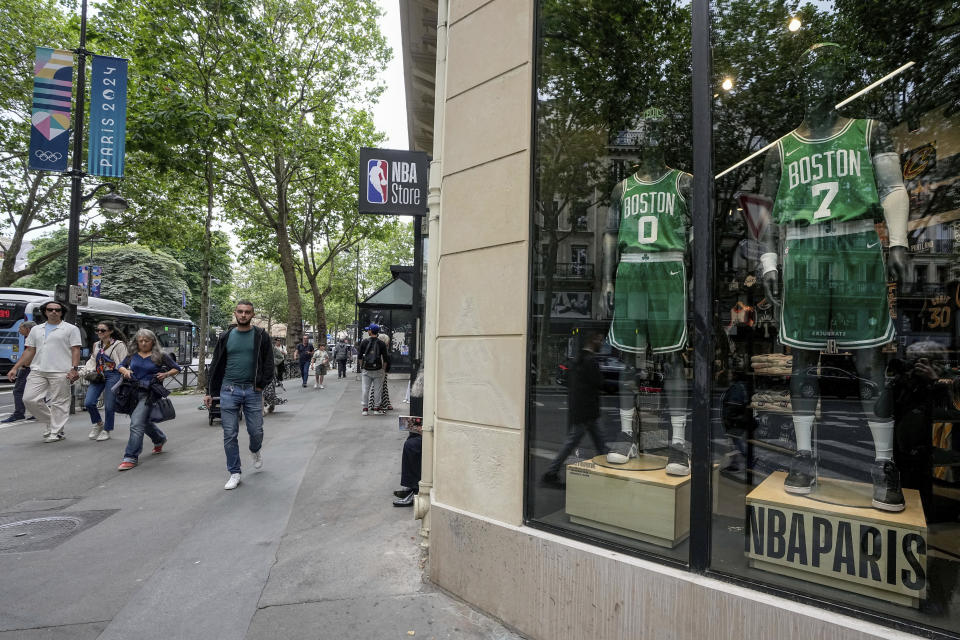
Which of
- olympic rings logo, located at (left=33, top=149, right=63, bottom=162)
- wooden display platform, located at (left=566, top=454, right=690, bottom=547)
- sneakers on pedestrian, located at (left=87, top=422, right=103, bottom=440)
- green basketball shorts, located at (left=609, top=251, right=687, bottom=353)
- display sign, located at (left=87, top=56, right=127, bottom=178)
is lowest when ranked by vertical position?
sneakers on pedestrian, located at (left=87, top=422, right=103, bottom=440)

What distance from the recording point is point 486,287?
10.5ft

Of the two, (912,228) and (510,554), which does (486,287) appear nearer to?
(510,554)

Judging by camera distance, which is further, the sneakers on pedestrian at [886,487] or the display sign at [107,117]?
the display sign at [107,117]

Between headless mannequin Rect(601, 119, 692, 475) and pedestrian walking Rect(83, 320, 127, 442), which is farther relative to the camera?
pedestrian walking Rect(83, 320, 127, 442)

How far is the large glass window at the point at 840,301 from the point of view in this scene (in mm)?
2158

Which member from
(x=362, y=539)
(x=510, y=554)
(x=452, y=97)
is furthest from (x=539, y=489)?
(x=452, y=97)

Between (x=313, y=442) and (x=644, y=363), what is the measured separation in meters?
6.53

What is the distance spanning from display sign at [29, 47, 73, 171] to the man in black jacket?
325 inches

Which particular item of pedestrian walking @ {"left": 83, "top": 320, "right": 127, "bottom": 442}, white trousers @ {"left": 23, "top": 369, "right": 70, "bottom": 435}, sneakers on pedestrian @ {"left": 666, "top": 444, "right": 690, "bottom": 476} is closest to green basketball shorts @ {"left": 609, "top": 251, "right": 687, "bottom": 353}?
sneakers on pedestrian @ {"left": 666, "top": 444, "right": 690, "bottom": 476}

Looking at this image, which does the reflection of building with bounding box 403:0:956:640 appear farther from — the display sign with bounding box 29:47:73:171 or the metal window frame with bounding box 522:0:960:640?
the display sign with bounding box 29:47:73:171

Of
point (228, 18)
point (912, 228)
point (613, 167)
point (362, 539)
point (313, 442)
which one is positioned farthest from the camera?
point (228, 18)

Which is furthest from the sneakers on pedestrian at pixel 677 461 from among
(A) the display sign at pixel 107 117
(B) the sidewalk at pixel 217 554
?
(A) the display sign at pixel 107 117

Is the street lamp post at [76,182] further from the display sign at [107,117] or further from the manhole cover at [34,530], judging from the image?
the manhole cover at [34,530]

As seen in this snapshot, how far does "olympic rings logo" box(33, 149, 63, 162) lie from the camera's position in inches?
404
